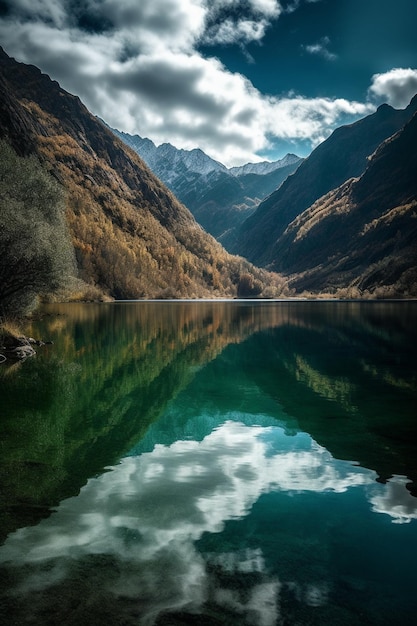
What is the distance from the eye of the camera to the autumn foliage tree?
35.9 metres

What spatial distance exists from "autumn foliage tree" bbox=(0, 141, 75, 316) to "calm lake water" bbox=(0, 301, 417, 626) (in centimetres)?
1442

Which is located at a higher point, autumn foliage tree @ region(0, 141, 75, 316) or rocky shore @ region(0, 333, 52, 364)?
autumn foliage tree @ region(0, 141, 75, 316)

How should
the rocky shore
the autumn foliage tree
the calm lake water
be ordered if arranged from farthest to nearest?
the autumn foliage tree
the rocky shore
the calm lake water

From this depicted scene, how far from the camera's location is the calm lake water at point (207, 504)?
6.93 metres

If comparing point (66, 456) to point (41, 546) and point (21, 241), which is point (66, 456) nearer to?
point (41, 546)

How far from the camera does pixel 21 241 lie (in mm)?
36000

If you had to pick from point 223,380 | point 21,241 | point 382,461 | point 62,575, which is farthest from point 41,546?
point 21,241

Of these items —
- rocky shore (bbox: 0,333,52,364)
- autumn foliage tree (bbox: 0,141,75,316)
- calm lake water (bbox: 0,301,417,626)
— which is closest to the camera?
calm lake water (bbox: 0,301,417,626)

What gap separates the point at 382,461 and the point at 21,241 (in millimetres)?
31469

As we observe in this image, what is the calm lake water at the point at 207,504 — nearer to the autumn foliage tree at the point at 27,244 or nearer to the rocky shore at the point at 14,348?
the rocky shore at the point at 14,348

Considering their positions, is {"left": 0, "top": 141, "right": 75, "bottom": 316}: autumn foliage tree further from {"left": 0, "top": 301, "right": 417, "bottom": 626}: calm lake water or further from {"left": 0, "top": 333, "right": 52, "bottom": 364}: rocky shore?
{"left": 0, "top": 301, "right": 417, "bottom": 626}: calm lake water

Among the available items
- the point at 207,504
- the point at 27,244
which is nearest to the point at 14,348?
the point at 27,244

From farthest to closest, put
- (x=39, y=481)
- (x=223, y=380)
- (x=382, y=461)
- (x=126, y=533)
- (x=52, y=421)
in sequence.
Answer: (x=223, y=380) < (x=52, y=421) < (x=382, y=461) < (x=39, y=481) < (x=126, y=533)

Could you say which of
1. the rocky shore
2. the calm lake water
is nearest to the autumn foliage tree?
the rocky shore
